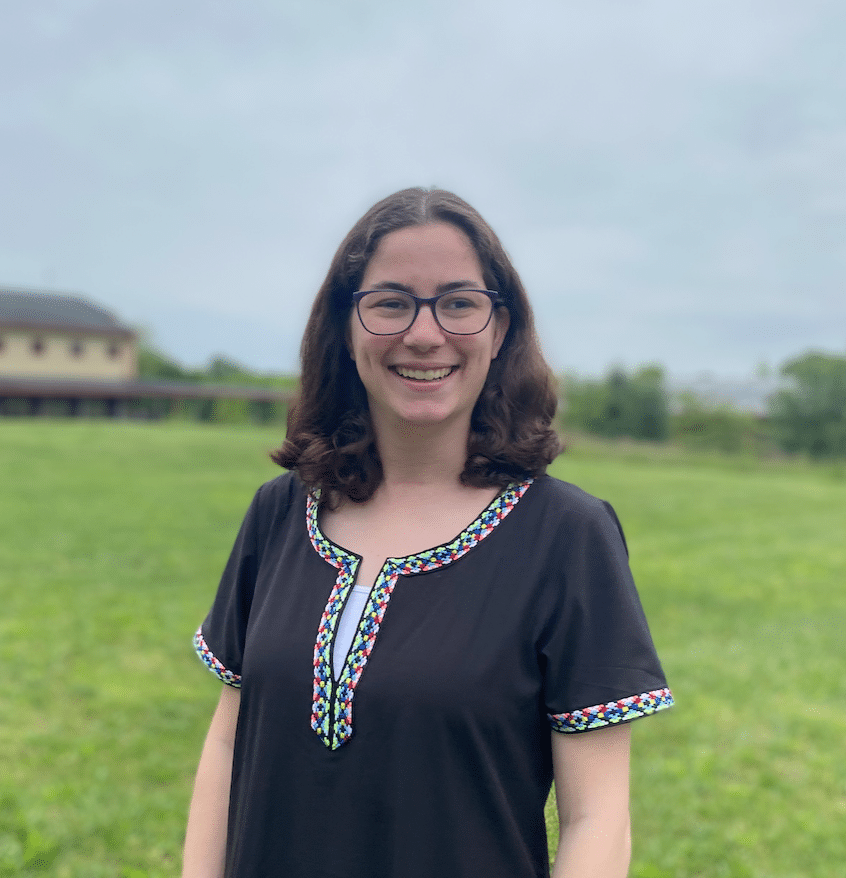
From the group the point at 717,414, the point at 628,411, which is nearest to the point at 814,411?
the point at 717,414

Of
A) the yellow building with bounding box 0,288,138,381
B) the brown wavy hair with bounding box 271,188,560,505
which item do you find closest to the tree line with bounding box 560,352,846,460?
the yellow building with bounding box 0,288,138,381

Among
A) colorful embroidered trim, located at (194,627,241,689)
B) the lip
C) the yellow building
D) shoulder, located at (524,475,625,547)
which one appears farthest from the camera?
the yellow building

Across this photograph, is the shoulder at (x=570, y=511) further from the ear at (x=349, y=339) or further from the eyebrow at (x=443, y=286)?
the ear at (x=349, y=339)

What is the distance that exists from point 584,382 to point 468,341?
4512 centimetres

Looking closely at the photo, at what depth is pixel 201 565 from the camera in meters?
10.0

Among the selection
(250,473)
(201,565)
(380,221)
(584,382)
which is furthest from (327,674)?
(584,382)

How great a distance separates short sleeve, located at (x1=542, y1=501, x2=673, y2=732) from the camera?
4.58ft

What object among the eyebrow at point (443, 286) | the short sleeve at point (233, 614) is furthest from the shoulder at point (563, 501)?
the short sleeve at point (233, 614)

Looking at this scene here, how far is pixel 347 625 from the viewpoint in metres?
1.54

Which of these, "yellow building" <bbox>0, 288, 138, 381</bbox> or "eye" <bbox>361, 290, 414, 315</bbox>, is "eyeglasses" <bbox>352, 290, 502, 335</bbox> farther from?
"yellow building" <bbox>0, 288, 138, 381</bbox>

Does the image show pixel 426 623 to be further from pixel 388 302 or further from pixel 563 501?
pixel 388 302

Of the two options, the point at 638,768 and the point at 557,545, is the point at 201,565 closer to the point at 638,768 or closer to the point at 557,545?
the point at 638,768

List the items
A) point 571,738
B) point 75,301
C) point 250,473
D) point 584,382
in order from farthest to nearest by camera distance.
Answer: point 584,382 < point 75,301 < point 250,473 < point 571,738

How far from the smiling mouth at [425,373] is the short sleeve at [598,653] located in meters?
0.43
